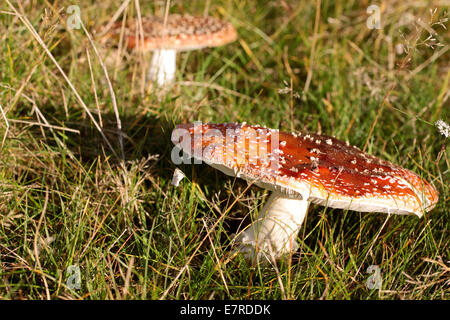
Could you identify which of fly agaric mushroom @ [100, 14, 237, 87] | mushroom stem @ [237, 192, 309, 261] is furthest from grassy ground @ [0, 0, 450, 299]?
Answer: fly agaric mushroom @ [100, 14, 237, 87]

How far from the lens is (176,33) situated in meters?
3.55

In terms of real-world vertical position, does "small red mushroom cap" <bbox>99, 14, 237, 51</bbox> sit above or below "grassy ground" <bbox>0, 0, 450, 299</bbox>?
above

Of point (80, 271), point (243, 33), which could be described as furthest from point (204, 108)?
point (80, 271)

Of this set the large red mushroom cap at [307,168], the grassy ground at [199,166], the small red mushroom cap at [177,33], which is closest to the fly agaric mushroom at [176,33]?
the small red mushroom cap at [177,33]

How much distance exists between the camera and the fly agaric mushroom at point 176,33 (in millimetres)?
Answer: 3510

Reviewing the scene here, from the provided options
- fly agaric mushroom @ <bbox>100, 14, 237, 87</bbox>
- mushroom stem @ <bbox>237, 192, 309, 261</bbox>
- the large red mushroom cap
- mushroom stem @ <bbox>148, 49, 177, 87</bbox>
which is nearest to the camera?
the large red mushroom cap

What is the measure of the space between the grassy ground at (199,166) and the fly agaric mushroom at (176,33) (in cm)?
28

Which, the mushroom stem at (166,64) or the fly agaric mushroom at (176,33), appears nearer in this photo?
the fly agaric mushroom at (176,33)

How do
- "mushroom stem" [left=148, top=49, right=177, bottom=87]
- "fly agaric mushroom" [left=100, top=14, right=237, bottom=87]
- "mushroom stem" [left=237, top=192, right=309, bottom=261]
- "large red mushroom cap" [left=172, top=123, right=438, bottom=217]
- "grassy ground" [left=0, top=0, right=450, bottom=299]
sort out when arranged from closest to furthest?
"large red mushroom cap" [left=172, top=123, right=438, bottom=217] → "grassy ground" [left=0, top=0, right=450, bottom=299] → "mushroom stem" [left=237, top=192, right=309, bottom=261] → "fly agaric mushroom" [left=100, top=14, right=237, bottom=87] → "mushroom stem" [left=148, top=49, right=177, bottom=87]

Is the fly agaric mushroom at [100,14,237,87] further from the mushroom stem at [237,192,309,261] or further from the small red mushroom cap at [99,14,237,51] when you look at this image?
the mushroom stem at [237,192,309,261]

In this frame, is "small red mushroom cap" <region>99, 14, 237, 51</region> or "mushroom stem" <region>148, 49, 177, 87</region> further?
"mushroom stem" <region>148, 49, 177, 87</region>

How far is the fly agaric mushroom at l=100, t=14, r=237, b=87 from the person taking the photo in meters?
3.51

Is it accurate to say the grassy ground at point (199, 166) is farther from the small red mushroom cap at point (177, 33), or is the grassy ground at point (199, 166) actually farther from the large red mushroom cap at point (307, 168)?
the small red mushroom cap at point (177, 33)
